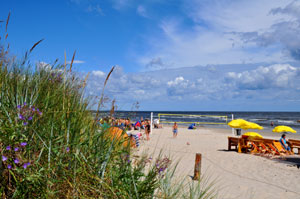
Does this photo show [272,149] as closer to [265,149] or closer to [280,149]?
[265,149]

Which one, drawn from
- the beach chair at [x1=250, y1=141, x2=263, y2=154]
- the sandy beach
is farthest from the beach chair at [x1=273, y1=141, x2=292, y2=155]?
the sandy beach

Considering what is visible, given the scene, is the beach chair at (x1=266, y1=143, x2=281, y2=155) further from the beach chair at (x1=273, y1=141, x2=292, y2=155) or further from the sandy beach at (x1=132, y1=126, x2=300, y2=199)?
the sandy beach at (x1=132, y1=126, x2=300, y2=199)

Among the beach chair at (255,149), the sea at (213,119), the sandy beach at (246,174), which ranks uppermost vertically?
the sea at (213,119)

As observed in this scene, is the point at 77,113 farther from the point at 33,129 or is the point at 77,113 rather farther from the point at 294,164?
the point at 294,164

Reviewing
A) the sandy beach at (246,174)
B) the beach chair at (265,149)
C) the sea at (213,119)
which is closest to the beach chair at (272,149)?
the beach chair at (265,149)

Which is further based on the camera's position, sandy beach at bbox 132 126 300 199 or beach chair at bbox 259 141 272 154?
beach chair at bbox 259 141 272 154

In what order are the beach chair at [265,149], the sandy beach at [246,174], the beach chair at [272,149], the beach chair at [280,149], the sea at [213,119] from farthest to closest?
1. the beach chair at [280,149]
2. the beach chair at [265,149]
3. the beach chair at [272,149]
4. the sandy beach at [246,174]
5. the sea at [213,119]

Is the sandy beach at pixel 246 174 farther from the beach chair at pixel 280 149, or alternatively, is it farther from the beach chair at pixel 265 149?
the beach chair at pixel 280 149

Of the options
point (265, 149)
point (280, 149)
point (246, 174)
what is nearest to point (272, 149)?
point (265, 149)

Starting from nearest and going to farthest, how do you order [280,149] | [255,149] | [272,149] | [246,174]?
1. [246,174]
2. [272,149]
3. [280,149]
4. [255,149]

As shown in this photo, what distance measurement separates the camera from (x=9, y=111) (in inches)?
96.8

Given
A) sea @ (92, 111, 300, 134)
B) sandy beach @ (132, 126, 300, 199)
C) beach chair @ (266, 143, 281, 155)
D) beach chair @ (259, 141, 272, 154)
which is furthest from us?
beach chair @ (259, 141, 272, 154)

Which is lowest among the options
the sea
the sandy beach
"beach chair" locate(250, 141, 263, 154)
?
the sandy beach

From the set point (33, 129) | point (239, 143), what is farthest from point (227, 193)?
point (239, 143)
